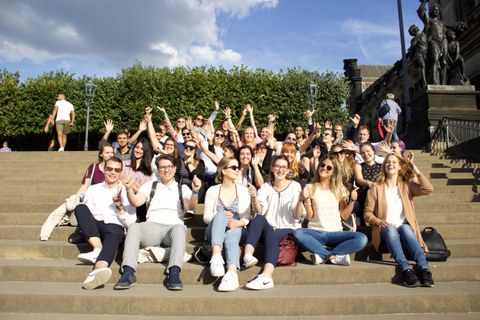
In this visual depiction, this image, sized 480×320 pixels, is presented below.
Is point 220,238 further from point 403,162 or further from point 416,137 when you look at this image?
point 416,137

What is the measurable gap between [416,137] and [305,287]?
→ 10.3 m

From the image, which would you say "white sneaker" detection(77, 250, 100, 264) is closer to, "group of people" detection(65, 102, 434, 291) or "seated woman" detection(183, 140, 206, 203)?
"group of people" detection(65, 102, 434, 291)

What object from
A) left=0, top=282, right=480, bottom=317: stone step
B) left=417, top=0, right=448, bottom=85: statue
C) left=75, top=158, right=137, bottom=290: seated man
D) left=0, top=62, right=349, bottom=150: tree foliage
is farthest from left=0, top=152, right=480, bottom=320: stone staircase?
left=0, top=62, right=349, bottom=150: tree foliage

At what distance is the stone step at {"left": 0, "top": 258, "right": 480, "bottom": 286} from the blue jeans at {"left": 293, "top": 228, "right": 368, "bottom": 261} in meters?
0.18

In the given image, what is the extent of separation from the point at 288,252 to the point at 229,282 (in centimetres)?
86

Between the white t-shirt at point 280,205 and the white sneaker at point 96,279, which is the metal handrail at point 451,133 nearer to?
the white t-shirt at point 280,205

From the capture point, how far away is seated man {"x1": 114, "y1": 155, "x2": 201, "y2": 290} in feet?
12.8

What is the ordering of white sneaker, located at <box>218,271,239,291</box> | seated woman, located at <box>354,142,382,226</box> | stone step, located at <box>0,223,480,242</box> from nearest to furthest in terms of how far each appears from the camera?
white sneaker, located at <box>218,271,239,291</box>, stone step, located at <box>0,223,480,242</box>, seated woman, located at <box>354,142,382,226</box>

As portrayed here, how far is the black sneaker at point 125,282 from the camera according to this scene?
373cm

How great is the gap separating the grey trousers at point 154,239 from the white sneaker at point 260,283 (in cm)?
82

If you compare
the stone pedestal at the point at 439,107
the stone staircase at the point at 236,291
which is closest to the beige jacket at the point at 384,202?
the stone staircase at the point at 236,291

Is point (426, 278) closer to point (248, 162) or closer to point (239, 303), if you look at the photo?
point (239, 303)

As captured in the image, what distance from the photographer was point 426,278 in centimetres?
383

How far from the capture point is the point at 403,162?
15.7ft
